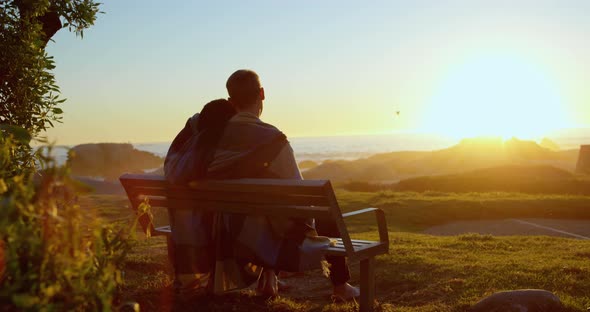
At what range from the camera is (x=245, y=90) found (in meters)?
5.09

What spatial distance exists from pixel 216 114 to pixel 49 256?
3.07 metres

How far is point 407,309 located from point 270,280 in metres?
1.25

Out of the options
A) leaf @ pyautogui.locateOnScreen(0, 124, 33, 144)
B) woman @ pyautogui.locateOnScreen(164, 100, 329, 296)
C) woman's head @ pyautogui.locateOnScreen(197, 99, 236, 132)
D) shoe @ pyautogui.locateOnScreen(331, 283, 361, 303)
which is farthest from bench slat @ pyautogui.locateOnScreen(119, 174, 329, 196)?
shoe @ pyautogui.locateOnScreen(331, 283, 361, 303)

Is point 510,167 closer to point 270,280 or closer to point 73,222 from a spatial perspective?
point 270,280

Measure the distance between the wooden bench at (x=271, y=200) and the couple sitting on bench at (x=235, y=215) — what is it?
13 cm

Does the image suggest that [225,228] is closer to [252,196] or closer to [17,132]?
[252,196]

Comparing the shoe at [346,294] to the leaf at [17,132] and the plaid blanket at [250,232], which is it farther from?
the leaf at [17,132]

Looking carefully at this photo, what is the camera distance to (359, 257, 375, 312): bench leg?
507 cm

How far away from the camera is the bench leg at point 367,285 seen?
5.07 m

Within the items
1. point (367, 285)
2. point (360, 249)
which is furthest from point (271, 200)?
point (367, 285)

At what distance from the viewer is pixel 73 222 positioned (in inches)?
84.4

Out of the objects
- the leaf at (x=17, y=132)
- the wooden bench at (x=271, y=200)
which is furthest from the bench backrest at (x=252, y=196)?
the leaf at (x=17, y=132)

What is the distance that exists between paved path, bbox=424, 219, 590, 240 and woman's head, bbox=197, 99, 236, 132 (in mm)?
8880

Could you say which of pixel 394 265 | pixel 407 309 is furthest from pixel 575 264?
pixel 407 309
